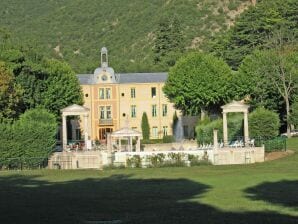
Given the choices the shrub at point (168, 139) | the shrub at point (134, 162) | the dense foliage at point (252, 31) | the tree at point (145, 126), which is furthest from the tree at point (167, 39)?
the shrub at point (134, 162)

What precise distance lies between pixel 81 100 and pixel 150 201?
189 ft

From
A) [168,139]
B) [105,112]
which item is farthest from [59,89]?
[168,139]

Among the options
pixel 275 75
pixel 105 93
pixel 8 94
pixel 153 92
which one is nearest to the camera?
pixel 8 94

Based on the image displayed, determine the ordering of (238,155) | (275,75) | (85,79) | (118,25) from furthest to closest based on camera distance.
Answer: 1. (118,25)
2. (85,79)
3. (275,75)
4. (238,155)

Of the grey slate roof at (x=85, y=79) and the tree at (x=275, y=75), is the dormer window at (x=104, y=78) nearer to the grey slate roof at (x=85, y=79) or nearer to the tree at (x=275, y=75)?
the grey slate roof at (x=85, y=79)

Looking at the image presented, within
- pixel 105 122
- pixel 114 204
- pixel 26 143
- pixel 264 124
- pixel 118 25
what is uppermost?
pixel 118 25

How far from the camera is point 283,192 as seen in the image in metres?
29.4

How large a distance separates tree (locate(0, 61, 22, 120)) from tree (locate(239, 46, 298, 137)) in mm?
24570

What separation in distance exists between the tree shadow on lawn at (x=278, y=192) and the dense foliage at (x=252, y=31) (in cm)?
6738

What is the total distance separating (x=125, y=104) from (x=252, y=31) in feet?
75.0

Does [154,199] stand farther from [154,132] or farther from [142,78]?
[142,78]

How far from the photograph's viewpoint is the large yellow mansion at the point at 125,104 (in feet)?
303

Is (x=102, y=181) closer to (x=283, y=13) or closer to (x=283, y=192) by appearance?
(x=283, y=192)

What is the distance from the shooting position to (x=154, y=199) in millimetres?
27453
